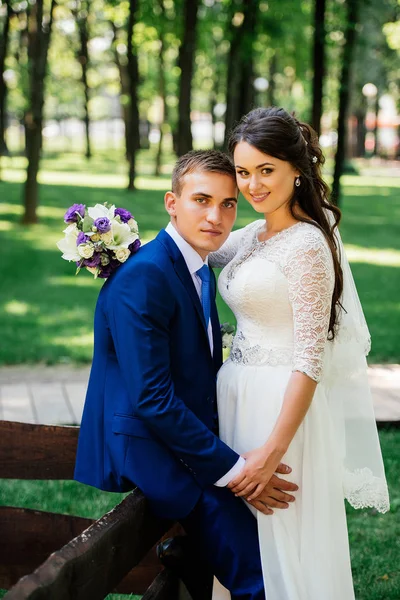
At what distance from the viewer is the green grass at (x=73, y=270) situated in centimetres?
939

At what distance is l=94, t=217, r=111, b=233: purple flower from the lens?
2971 mm

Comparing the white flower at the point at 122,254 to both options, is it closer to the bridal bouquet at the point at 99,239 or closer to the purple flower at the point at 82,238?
the bridal bouquet at the point at 99,239

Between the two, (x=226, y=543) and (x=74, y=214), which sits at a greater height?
(x=74, y=214)

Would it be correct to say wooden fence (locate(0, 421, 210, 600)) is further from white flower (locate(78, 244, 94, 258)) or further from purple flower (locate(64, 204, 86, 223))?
purple flower (locate(64, 204, 86, 223))

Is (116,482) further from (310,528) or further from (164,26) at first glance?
(164,26)

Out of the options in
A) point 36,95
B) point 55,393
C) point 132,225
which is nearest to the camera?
point 132,225

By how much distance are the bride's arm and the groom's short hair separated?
37cm

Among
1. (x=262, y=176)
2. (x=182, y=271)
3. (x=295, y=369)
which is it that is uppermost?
(x=262, y=176)

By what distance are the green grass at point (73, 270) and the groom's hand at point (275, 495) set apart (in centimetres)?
566

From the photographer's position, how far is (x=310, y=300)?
9.67 feet

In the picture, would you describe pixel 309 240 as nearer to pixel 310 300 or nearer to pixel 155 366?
pixel 310 300

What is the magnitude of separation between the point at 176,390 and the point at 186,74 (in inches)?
467

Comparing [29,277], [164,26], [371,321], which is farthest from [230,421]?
[164,26]

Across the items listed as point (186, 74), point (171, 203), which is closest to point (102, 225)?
point (171, 203)
